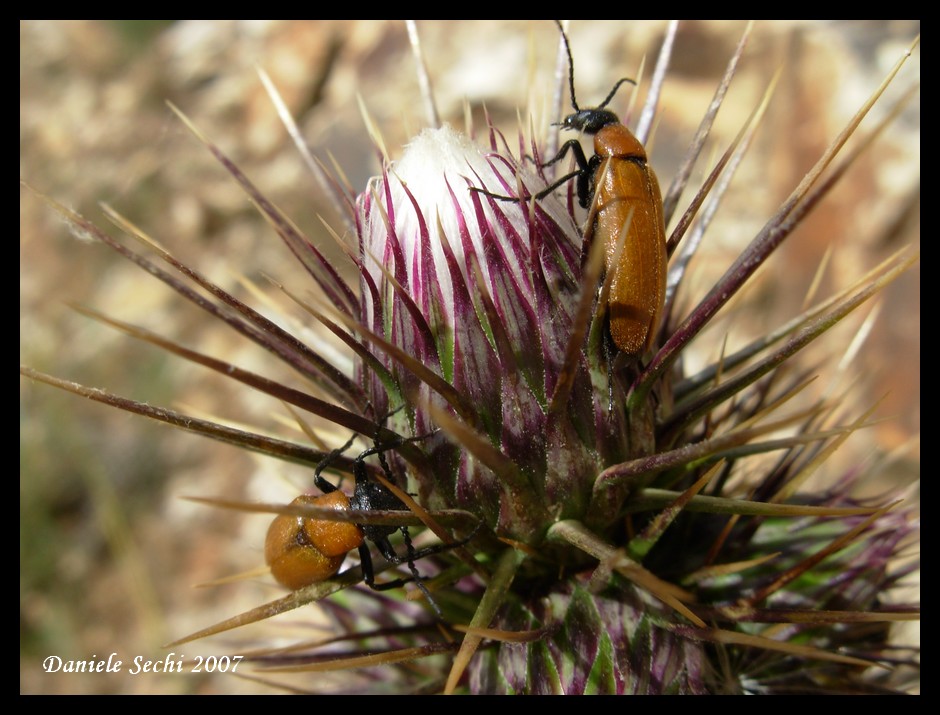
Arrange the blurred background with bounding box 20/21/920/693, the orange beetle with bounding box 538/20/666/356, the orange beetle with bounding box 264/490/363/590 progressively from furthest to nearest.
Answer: the blurred background with bounding box 20/21/920/693 → the orange beetle with bounding box 264/490/363/590 → the orange beetle with bounding box 538/20/666/356

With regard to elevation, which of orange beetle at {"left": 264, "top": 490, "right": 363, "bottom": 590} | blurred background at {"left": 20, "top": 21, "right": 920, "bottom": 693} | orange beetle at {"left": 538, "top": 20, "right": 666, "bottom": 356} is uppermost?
blurred background at {"left": 20, "top": 21, "right": 920, "bottom": 693}

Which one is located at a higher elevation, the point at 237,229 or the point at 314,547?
the point at 237,229

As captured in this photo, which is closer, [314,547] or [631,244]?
[631,244]

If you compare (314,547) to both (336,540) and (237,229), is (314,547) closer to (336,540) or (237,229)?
(336,540)

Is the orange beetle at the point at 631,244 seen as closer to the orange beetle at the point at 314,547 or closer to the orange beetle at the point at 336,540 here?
the orange beetle at the point at 336,540

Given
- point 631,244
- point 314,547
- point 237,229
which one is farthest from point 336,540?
point 237,229

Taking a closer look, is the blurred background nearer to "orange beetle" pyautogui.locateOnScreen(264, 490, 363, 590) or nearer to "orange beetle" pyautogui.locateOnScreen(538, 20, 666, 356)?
"orange beetle" pyautogui.locateOnScreen(264, 490, 363, 590)

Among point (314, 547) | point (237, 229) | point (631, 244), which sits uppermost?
point (237, 229)

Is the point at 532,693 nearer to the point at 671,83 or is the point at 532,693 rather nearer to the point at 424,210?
the point at 424,210

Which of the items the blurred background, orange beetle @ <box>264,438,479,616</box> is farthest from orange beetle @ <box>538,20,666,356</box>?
the blurred background
